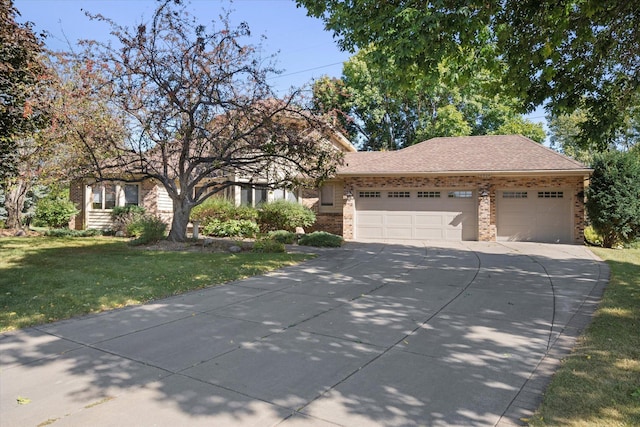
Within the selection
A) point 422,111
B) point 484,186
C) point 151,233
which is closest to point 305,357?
point 151,233

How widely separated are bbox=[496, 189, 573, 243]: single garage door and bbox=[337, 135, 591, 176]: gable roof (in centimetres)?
115

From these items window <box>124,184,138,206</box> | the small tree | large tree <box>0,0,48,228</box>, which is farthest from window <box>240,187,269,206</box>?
the small tree

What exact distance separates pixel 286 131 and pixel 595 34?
304 inches

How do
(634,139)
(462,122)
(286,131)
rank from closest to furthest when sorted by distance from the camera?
(286,131), (462,122), (634,139)

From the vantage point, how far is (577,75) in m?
8.22

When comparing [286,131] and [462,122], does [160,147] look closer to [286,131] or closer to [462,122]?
[286,131]

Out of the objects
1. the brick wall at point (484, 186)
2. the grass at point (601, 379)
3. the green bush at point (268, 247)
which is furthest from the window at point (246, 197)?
the grass at point (601, 379)

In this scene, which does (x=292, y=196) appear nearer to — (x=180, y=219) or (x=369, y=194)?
(x=369, y=194)

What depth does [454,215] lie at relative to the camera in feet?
55.7

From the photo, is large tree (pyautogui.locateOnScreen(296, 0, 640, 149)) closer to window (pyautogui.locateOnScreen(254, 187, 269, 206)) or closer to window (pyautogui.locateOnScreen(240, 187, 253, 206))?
window (pyautogui.locateOnScreen(254, 187, 269, 206))

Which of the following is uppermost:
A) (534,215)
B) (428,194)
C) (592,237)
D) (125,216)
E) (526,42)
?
(526,42)

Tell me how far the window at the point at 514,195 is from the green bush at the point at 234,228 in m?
10.5

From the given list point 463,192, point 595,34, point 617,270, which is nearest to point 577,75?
point 595,34

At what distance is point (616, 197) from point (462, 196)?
5217 mm
